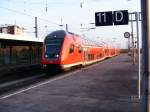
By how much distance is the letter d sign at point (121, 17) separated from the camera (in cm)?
977

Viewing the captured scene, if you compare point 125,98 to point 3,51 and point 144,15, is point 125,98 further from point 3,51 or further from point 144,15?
point 3,51

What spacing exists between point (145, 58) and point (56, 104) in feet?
21.0

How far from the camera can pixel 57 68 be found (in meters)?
24.0

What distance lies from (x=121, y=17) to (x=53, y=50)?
15096 millimetres

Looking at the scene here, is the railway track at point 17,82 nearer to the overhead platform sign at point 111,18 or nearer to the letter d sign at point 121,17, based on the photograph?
the overhead platform sign at point 111,18

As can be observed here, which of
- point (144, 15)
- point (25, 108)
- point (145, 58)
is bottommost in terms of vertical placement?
point (25, 108)

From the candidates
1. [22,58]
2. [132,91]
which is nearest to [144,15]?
[132,91]

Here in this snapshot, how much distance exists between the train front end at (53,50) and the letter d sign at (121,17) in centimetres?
1435

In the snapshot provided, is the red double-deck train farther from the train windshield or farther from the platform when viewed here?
the platform

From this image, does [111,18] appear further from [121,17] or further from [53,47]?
[53,47]

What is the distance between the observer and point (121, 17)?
32.6 feet

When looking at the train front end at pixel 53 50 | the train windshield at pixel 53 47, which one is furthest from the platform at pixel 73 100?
the train windshield at pixel 53 47

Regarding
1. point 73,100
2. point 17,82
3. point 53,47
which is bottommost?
point 17,82

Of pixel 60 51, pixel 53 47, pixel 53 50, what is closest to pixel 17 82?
pixel 60 51
